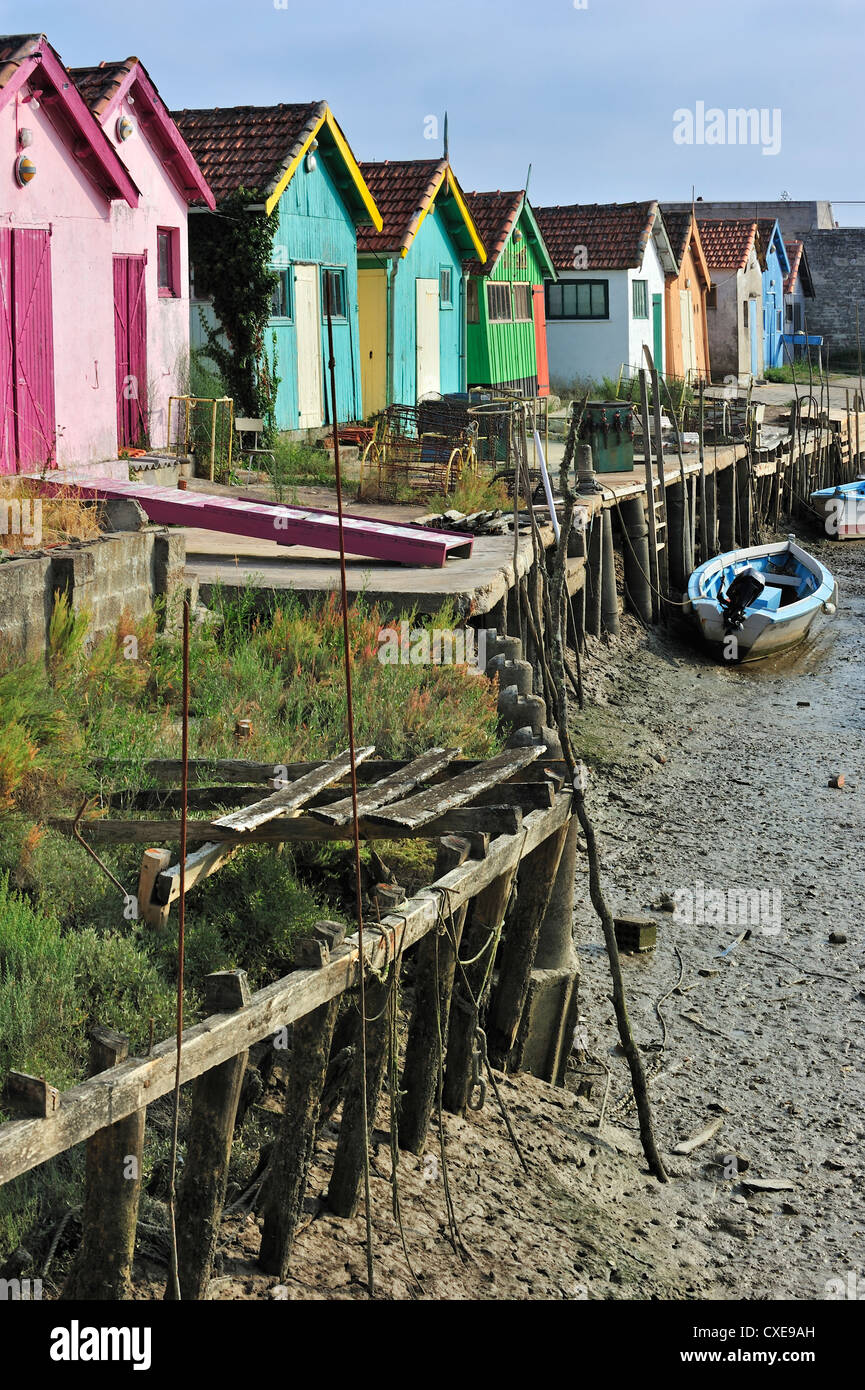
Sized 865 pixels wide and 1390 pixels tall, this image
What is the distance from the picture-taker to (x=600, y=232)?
36.0m

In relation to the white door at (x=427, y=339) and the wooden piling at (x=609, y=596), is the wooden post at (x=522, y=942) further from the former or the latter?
the white door at (x=427, y=339)

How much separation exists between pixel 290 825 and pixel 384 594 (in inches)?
223

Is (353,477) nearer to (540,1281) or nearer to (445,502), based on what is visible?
(445,502)

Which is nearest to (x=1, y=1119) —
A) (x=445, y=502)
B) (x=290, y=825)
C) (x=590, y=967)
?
(x=290, y=825)

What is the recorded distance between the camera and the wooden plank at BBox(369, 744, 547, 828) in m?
6.42

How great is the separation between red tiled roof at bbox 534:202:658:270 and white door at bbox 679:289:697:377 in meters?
4.43

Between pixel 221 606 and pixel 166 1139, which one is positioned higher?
pixel 221 606

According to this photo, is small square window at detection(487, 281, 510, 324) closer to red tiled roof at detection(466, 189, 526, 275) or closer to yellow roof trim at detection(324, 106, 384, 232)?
red tiled roof at detection(466, 189, 526, 275)

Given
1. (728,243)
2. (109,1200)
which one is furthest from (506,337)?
(109,1200)

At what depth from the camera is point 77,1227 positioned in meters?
5.04

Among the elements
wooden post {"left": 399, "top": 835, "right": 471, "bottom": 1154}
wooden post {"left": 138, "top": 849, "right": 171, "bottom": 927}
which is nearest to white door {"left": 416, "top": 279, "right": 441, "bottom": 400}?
wooden post {"left": 399, "top": 835, "right": 471, "bottom": 1154}

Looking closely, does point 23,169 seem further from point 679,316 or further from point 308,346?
point 679,316

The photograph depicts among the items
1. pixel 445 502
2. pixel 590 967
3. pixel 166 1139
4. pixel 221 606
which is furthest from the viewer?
pixel 445 502

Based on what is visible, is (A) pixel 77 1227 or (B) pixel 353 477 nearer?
(A) pixel 77 1227
